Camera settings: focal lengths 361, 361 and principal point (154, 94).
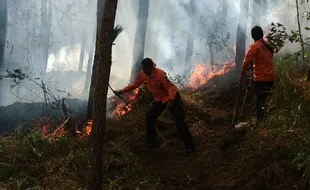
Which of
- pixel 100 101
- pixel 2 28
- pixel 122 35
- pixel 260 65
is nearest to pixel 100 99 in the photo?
pixel 100 101

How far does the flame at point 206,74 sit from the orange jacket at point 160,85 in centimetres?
745

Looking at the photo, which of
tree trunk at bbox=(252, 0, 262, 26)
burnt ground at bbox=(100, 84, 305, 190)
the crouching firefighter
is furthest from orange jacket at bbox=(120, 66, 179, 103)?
tree trunk at bbox=(252, 0, 262, 26)

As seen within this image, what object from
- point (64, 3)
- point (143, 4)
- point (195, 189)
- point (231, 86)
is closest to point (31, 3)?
point (64, 3)

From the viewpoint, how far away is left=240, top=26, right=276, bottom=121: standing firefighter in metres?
6.76

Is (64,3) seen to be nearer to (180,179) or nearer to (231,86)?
(231,86)

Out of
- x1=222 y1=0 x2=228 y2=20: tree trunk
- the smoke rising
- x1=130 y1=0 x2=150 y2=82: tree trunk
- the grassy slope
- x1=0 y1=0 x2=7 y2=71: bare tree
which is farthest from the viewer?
the smoke rising

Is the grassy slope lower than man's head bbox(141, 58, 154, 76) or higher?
lower

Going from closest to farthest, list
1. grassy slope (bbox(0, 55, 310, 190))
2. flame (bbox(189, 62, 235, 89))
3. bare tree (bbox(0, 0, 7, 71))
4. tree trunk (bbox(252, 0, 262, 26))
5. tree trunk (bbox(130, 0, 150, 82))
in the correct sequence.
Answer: grassy slope (bbox(0, 55, 310, 190)) → flame (bbox(189, 62, 235, 89)) → tree trunk (bbox(130, 0, 150, 82)) → tree trunk (bbox(252, 0, 262, 26)) → bare tree (bbox(0, 0, 7, 71))

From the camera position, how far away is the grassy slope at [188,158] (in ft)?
16.0

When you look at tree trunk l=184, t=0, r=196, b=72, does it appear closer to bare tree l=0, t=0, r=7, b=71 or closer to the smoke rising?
the smoke rising

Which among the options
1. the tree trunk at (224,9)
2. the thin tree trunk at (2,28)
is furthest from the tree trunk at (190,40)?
the thin tree trunk at (2,28)

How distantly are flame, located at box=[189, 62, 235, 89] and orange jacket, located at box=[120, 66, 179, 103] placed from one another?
24.5 feet

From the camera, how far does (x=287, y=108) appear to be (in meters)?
6.58

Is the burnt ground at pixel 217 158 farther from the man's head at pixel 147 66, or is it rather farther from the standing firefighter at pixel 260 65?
the man's head at pixel 147 66
